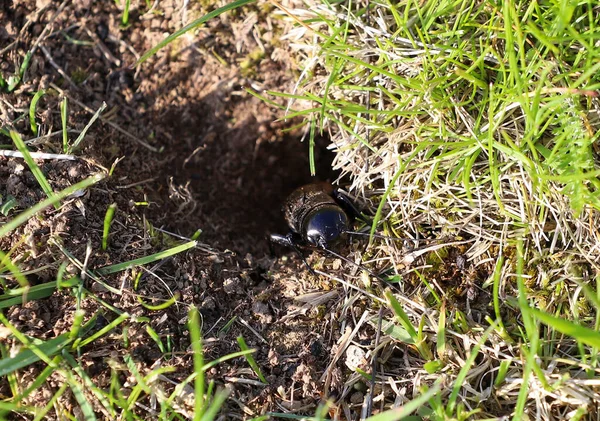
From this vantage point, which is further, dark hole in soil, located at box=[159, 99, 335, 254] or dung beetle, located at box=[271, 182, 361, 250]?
dark hole in soil, located at box=[159, 99, 335, 254]

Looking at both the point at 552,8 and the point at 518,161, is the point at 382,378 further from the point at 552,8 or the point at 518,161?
the point at 552,8

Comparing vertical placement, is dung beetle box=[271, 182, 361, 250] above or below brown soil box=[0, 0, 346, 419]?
below

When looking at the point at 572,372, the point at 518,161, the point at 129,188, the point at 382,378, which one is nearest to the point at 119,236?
the point at 129,188

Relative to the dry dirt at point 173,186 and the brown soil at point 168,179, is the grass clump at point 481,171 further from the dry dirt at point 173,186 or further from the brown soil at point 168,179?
the brown soil at point 168,179

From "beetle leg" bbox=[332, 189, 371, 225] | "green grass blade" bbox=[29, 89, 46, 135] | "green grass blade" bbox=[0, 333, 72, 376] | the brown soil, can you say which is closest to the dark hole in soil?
the brown soil

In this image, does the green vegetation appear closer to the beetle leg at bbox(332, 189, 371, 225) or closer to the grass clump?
the grass clump

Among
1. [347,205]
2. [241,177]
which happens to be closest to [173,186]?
[241,177]

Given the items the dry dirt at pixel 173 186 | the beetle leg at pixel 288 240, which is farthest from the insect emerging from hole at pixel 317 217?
the dry dirt at pixel 173 186
